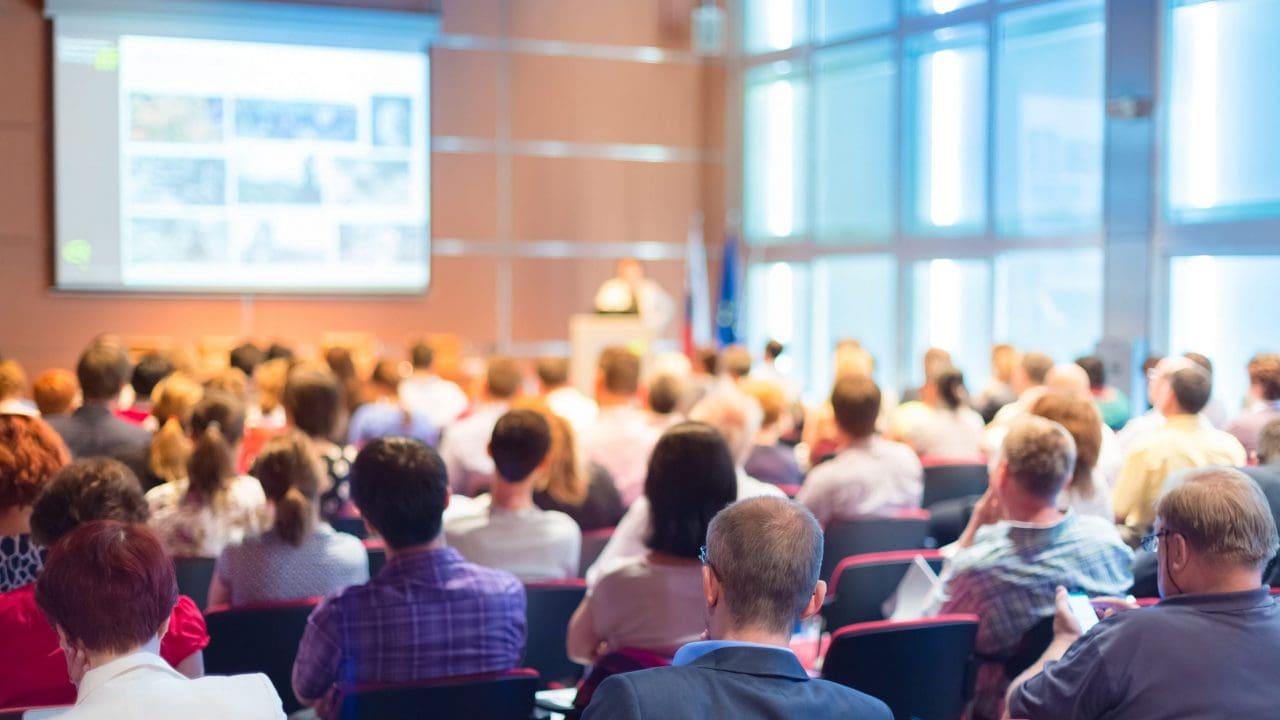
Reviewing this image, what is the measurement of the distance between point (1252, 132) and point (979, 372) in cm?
305

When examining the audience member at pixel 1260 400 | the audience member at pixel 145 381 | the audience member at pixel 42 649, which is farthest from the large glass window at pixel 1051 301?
the audience member at pixel 42 649

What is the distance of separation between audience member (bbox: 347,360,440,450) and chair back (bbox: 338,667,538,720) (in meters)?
3.71

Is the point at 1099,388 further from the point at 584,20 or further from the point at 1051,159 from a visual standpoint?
the point at 584,20

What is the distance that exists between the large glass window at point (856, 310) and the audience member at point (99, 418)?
7.00 metres

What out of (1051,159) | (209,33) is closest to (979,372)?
(1051,159)

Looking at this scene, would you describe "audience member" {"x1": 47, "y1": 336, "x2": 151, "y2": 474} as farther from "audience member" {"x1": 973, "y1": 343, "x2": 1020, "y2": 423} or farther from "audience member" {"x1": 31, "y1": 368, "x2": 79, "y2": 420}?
"audience member" {"x1": 973, "y1": 343, "x2": 1020, "y2": 423}

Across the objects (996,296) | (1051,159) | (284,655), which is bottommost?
(284,655)

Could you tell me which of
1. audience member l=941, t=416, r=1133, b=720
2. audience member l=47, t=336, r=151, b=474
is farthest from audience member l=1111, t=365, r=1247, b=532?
audience member l=47, t=336, r=151, b=474

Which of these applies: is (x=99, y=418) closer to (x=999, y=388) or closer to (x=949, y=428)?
(x=949, y=428)

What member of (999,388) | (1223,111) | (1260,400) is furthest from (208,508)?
(1223,111)

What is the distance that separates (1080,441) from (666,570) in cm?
165

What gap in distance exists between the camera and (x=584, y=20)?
12.7m

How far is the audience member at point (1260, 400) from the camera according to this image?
548 cm

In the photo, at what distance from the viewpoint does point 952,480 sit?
641 cm
